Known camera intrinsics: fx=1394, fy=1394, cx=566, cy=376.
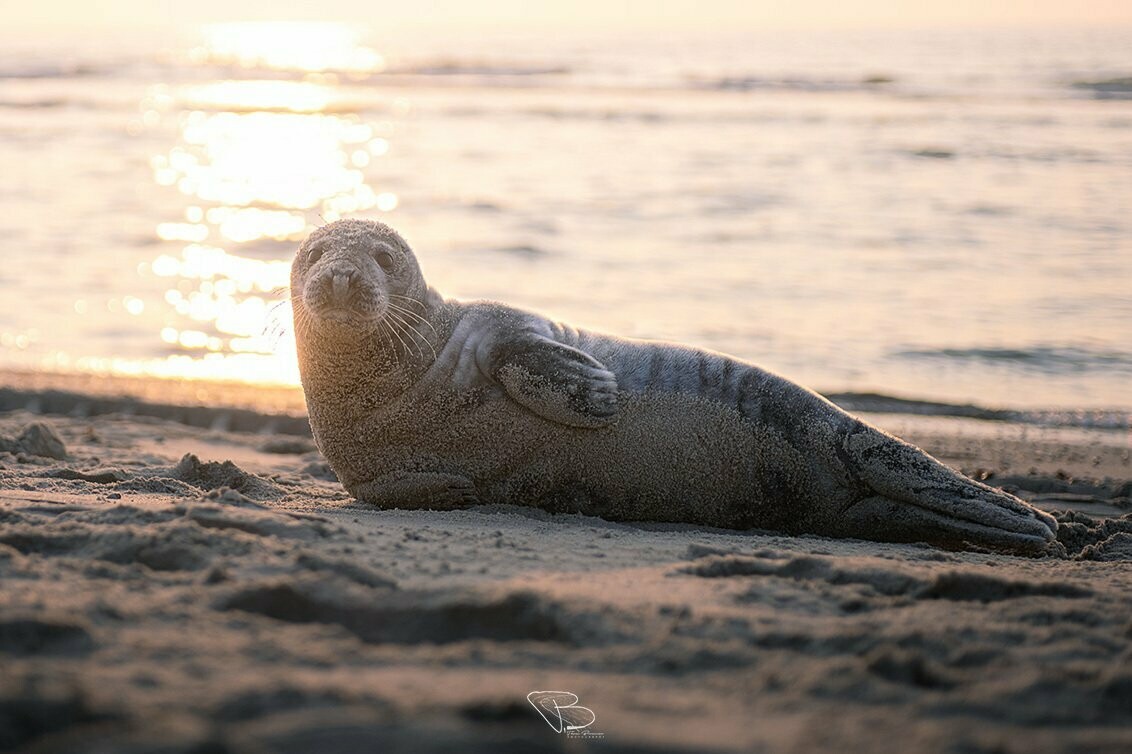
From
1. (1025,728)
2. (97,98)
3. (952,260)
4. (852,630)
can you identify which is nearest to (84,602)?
(852,630)

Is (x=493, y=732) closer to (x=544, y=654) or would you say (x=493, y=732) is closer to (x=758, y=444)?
(x=544, y=654)

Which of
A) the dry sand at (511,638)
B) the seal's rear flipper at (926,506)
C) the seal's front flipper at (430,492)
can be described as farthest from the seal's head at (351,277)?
the seal's rear flipper at (926,506)

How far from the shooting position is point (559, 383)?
496 centimetres

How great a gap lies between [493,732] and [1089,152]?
17.6 metres

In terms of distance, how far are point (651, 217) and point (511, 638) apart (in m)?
11.2

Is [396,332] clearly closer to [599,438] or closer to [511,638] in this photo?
[599,438]

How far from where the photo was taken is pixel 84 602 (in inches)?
123

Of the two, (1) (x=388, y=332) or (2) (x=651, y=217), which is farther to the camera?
(2) (x=651, y=217)

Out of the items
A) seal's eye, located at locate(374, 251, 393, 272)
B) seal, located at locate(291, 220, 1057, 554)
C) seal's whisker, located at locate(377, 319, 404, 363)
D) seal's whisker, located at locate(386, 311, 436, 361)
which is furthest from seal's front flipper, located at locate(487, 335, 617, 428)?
seal's eye, located at locate(374, 251, 393, 272)

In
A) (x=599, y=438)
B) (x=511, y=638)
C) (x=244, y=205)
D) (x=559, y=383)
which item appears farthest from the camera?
(x=244, y=205)

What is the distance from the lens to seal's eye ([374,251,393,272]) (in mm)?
5246

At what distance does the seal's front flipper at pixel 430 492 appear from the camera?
5.14 meters
